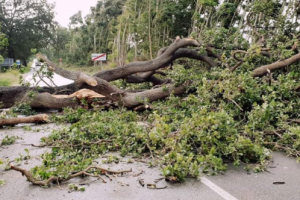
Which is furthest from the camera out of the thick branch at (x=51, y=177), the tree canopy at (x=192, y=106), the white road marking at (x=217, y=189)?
the tree canopy at (x=192, y=106)

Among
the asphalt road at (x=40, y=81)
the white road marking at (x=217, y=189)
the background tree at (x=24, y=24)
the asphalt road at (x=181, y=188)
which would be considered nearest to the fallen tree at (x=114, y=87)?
the asphalt road at (x=40, y=81)

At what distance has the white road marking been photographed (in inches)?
137

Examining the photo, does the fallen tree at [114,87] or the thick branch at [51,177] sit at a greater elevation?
the fallen tree at [114,87]

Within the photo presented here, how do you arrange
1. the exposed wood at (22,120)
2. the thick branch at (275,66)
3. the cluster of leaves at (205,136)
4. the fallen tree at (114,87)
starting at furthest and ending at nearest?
1. the fallen tree at (114,87)
2. the thick branch at (275,66)
3. the exposed wood at (22,120)
4. the cluster of leaves at (205,136)

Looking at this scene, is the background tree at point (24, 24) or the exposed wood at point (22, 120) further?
the background tree at point (24, 24)

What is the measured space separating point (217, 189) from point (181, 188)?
0.44m

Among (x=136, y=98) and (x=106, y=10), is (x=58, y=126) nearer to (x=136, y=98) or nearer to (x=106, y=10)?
(x=136, y=98)

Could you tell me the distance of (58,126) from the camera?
727 cm

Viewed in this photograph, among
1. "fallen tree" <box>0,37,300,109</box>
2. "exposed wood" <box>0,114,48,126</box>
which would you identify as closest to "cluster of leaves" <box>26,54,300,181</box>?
"exposed wood" <box>0,114,48,126</box>

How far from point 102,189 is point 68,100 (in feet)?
17.7

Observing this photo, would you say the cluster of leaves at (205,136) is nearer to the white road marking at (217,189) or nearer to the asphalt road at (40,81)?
the white road marking at (217,189)

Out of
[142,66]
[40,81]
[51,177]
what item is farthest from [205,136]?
[40,81]

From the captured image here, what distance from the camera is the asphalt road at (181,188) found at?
11.4 feet

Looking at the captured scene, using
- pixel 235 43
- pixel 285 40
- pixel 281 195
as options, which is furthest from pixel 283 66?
pixel 281 195
